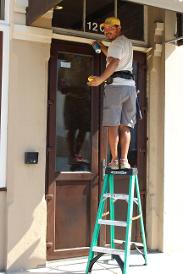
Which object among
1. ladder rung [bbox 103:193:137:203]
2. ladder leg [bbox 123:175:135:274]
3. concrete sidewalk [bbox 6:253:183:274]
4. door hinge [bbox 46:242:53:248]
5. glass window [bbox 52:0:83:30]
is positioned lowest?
concrete sidewalk [bbox 6:253:183:274]

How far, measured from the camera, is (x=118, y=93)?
4.90m

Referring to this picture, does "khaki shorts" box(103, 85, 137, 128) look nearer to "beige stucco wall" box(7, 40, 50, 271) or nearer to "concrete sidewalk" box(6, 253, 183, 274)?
"beige stucco wall" box(7, 40, 50, 271)

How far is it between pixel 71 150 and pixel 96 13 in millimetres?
1767

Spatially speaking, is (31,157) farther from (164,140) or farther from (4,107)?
(164,140)

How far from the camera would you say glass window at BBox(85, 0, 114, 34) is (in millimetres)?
5746

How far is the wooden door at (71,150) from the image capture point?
546cm

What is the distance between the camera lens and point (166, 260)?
570 cm

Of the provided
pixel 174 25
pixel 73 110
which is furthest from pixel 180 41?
pixel 73 110

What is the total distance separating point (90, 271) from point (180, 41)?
324 cm

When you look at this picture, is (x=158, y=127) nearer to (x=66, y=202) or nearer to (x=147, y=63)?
(x=147, y=63)

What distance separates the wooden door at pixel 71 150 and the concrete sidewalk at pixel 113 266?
0.47ft

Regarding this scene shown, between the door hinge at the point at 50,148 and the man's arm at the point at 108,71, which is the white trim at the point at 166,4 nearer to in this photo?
the man's arm at the point at 108,71

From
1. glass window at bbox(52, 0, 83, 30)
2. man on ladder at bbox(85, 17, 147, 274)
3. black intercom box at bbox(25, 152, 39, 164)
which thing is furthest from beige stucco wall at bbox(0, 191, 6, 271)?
glass window at bbox(52, 0, 83, 30)

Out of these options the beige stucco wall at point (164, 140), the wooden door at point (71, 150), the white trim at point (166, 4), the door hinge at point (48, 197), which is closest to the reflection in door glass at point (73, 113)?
the wooden door at point (71, 150)
